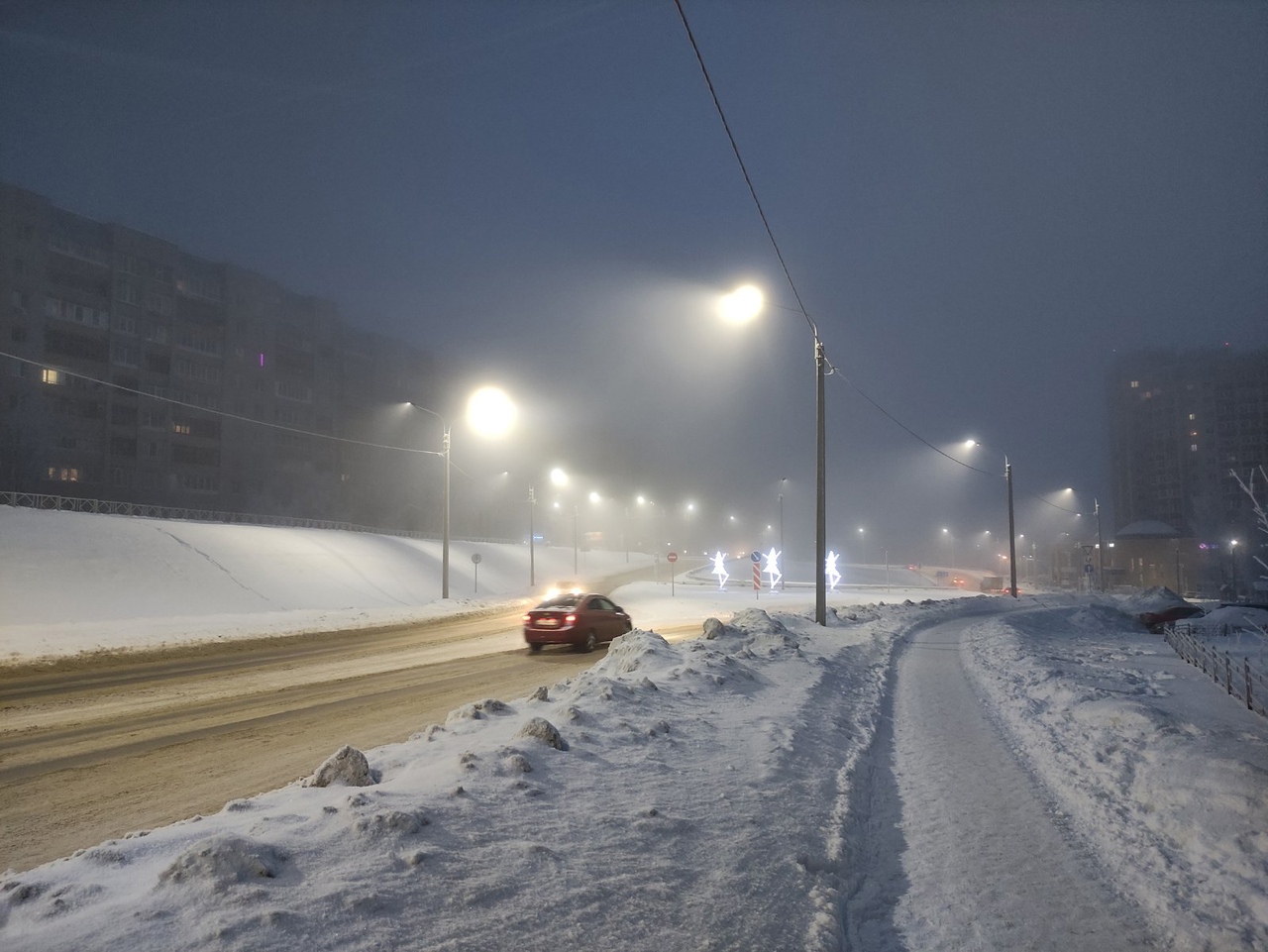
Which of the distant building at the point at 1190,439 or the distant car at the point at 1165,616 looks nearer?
the distant car at the point at 1165,616

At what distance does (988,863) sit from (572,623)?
14.5 metres

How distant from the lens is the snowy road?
14.8ft

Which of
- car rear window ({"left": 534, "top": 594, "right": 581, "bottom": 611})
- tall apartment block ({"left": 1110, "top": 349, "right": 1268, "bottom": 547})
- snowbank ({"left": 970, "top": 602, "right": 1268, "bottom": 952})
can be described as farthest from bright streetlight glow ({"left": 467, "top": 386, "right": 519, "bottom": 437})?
tall apartment block ({"left": 1110, "top": 349, "right": 1268, "bottom": 547})

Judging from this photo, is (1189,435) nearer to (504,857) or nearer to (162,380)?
(162,380)

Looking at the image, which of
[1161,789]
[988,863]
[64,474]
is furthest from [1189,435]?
[64,474]

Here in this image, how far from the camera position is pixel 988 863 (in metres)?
5.58

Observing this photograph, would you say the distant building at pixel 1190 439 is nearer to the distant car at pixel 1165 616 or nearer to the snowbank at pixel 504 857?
the distant car at pixel 1165 616

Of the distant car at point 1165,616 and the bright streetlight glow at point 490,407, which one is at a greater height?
the bright streetlight glow at point 490,407

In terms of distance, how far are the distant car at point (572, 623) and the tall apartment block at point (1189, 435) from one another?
362 ft

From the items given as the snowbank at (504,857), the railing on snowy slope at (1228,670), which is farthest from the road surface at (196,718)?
the railing on snowy slope at (1228,670)

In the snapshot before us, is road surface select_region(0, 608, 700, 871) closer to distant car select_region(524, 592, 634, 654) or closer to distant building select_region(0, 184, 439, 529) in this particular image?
distant car select_region(524, 592, 634, 654)

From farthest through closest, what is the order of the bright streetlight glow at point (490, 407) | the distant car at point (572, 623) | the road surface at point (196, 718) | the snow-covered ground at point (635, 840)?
the bright streetlight glow at point (490, 407) < the distant car at point (572, 623) < the road surface at point (196, 718) < the snow-covered ground at point (635, 840)

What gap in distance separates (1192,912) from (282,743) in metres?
8.68

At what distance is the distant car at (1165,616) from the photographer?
119 ft
